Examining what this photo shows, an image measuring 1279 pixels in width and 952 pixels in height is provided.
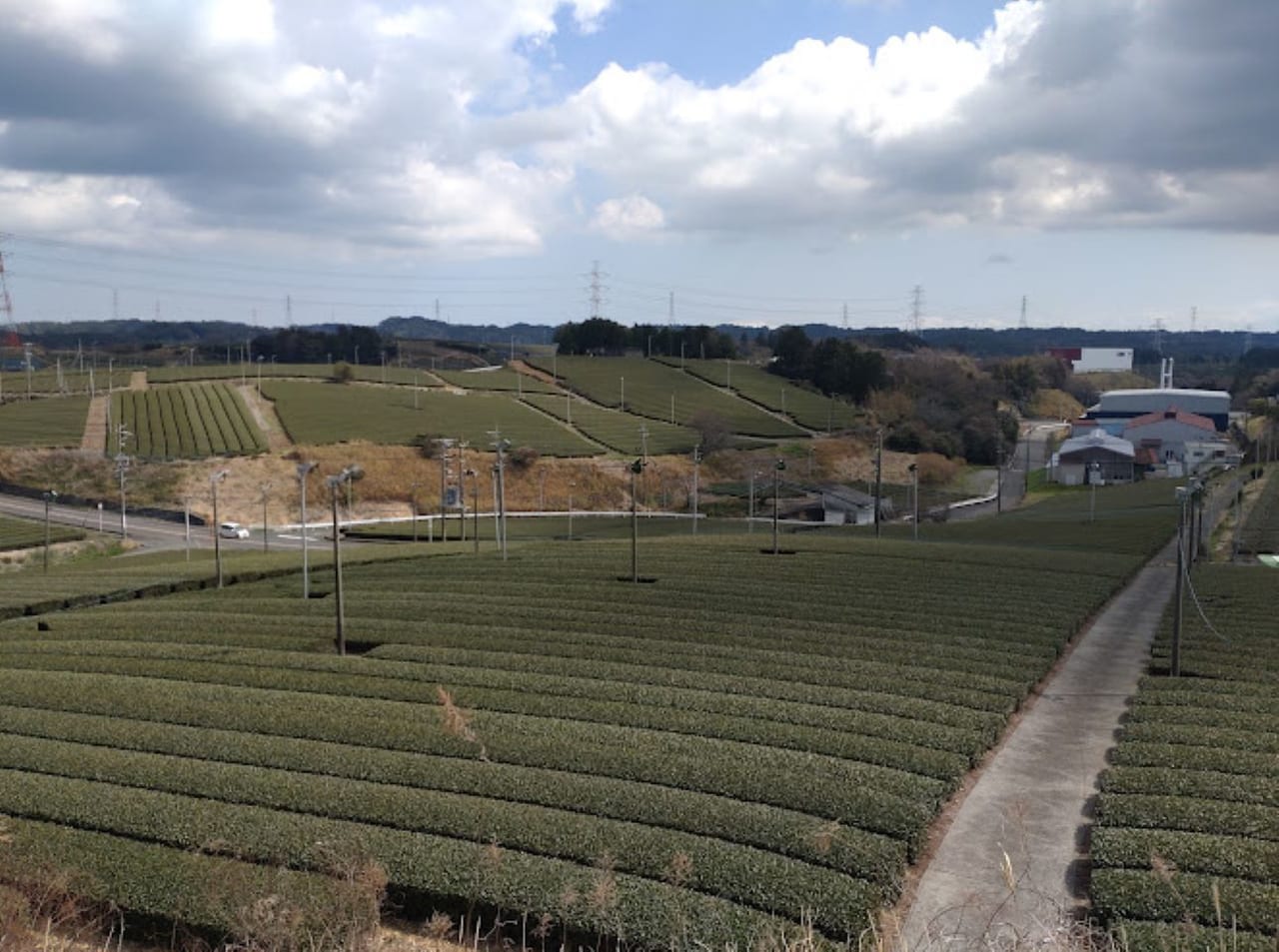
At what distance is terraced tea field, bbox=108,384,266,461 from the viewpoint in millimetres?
96406

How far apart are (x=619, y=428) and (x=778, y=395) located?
37.0m

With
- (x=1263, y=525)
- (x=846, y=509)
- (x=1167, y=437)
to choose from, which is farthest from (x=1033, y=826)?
(x=1167, y=437)

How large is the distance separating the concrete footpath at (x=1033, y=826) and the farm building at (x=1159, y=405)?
5596 inches

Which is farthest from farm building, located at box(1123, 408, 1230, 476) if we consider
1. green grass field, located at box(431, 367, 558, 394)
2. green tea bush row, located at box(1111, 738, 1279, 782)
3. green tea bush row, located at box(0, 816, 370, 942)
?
green tea bush row, located at box(0, 816, 370, 942)

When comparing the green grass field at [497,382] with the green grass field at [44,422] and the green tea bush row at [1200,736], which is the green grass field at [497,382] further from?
the green tea bush row at [1200,736]

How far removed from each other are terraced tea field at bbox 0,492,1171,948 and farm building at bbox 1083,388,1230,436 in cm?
14071

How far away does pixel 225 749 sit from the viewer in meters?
20.1

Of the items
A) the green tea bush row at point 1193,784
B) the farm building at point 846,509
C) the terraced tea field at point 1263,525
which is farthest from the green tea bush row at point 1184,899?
the farm building at point 846,509

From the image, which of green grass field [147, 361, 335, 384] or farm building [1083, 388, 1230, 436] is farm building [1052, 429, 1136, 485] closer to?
farm building [1083, 388, 1230, 436]

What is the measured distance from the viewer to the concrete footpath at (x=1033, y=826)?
13609mm

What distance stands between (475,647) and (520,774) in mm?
10565

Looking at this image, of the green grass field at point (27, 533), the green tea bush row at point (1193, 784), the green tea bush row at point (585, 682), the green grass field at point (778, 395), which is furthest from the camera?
the green grass field at point (778, 395)

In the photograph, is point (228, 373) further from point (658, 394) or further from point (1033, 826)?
point (1033, 826)

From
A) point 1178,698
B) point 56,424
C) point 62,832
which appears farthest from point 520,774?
point 56,424
